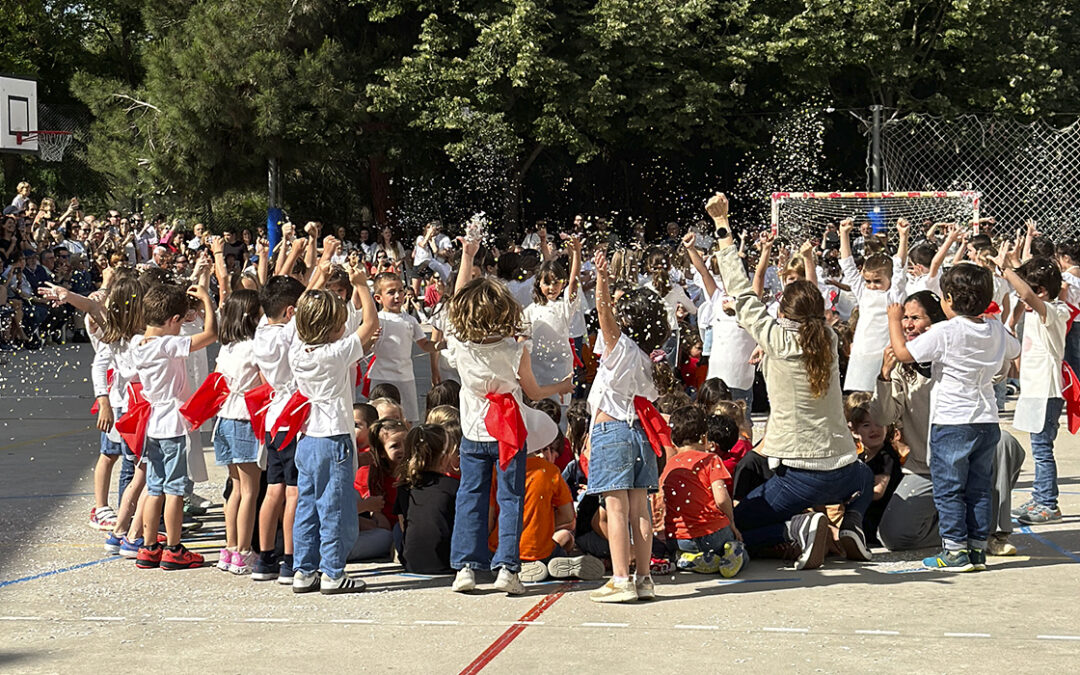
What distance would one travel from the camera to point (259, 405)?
6.85 metres

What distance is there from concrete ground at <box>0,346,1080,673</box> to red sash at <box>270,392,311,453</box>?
0.79 meters

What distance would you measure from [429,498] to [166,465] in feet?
4.39

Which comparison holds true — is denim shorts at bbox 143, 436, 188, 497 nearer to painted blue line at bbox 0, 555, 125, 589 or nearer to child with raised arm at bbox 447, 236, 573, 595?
painted blue line at bbox 0, 555, 125, 589

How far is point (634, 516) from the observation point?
20.3 feet

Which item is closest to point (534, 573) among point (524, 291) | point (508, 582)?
point (508, 582)

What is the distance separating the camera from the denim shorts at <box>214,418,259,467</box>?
272 inches

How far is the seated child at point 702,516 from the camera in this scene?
21.9 ft

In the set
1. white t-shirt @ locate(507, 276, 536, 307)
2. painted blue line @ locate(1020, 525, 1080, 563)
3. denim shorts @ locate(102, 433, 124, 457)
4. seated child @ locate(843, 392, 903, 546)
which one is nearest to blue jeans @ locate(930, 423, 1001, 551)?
seated child @ locate(843, 392, 903, 546)

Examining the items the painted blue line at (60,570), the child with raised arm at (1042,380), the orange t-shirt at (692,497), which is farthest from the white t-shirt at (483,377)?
the child with raised arm at (1042,380)

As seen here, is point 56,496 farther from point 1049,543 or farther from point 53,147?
point 53,147

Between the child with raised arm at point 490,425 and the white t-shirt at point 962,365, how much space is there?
1.93 m

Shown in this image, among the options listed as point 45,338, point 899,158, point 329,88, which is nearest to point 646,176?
point 899,158

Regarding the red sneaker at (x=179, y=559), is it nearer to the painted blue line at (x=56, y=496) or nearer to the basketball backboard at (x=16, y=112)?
the painted blue line at (x=56, y=496)

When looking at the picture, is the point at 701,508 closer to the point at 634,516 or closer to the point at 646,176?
the point at 634,516
